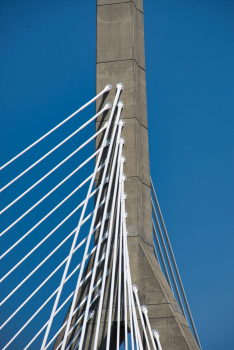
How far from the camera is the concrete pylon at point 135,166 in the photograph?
10.4 m

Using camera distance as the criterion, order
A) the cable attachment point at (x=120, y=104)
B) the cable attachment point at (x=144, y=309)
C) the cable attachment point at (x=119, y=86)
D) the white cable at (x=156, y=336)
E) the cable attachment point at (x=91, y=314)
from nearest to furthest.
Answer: the white cable at (x=156, y=336) < the cable attachment point at (x=144, y=309) < the cable attachment point at (x=91, y=314) < the cable attachment point at (x=120, y=104) < the cable attachment point at (x=119, y=86)

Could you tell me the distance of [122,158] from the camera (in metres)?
11.3

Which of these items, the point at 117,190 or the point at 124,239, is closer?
the point at 124,239

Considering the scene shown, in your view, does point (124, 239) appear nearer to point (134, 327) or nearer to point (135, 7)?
point (134, 327)

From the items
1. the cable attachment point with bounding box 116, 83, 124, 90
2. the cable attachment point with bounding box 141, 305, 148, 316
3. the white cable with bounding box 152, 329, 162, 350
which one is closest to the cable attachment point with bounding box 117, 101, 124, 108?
the cable attachment point with bounding box 116, 83, 124, 90

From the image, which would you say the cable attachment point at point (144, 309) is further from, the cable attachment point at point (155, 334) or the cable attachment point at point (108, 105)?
the cable attachment point at point (108, 105)

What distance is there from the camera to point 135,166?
11398mm

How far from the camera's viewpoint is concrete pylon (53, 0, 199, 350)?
10352 mm

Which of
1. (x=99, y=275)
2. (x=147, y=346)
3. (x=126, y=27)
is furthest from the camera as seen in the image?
(x=126, y=27)

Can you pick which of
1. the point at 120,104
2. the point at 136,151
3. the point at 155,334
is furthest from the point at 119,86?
the point at 155,334

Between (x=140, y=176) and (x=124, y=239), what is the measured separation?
175 cm

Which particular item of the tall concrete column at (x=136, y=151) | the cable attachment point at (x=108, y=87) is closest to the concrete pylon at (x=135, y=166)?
the tall concrete column at (x=136, y=151)

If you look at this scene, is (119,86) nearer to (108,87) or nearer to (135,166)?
(108,87)

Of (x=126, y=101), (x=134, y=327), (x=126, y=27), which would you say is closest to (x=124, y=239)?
(x=134, y=327)
